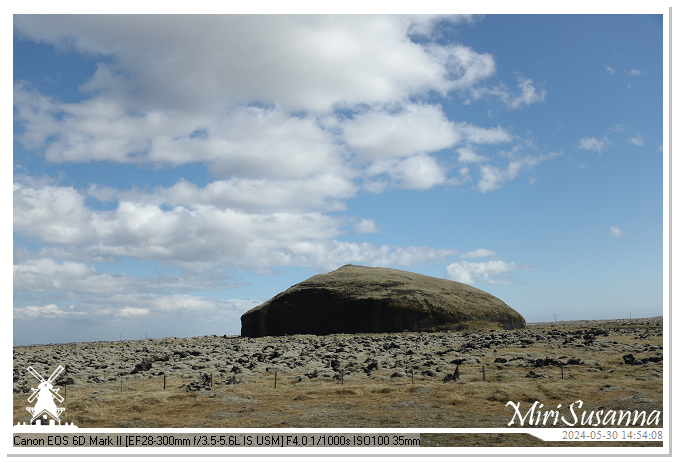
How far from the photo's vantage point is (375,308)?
3482 inches

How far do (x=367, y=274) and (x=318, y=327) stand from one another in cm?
1975

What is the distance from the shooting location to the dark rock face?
282ft

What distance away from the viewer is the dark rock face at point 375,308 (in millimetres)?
85938
